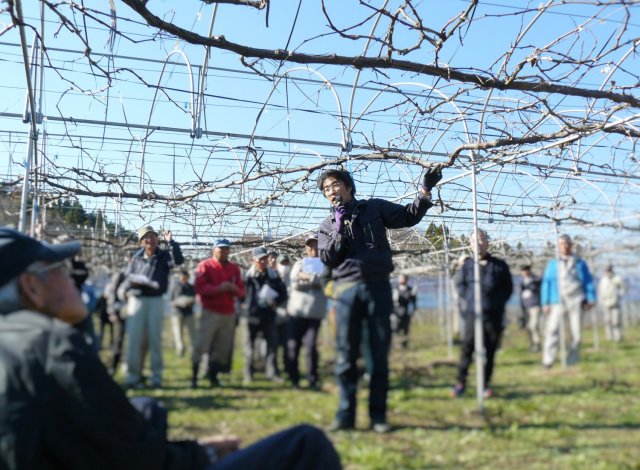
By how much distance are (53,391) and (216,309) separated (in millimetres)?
5149

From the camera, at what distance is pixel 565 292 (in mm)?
7121

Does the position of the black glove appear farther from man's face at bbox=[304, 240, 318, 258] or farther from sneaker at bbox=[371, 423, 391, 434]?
man's face at bbox=[304, 240, 318, 258]

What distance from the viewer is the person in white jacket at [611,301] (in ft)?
37.1

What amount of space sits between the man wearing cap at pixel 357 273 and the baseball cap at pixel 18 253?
1946 millimetres

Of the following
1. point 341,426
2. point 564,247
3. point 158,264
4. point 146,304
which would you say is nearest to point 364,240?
point 341,426

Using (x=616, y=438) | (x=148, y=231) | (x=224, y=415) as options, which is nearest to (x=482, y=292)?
(x=616, y=438)

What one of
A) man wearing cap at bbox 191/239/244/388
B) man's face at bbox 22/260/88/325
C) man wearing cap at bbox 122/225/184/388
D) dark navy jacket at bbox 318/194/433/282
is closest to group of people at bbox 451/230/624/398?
dark navy jacket at bbox 318/194/433/282

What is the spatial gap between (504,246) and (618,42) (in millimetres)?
7049

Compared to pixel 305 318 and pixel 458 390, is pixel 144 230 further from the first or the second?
pixel 458 390

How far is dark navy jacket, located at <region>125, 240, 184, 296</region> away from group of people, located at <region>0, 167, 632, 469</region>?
1 cm

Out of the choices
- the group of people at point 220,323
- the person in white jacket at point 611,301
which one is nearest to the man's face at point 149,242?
the group of people at point 220,323

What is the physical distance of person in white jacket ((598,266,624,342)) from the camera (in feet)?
37.1

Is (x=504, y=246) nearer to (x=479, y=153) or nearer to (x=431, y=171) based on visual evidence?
(x=479, y=153)

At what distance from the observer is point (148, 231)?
15.8 feet
